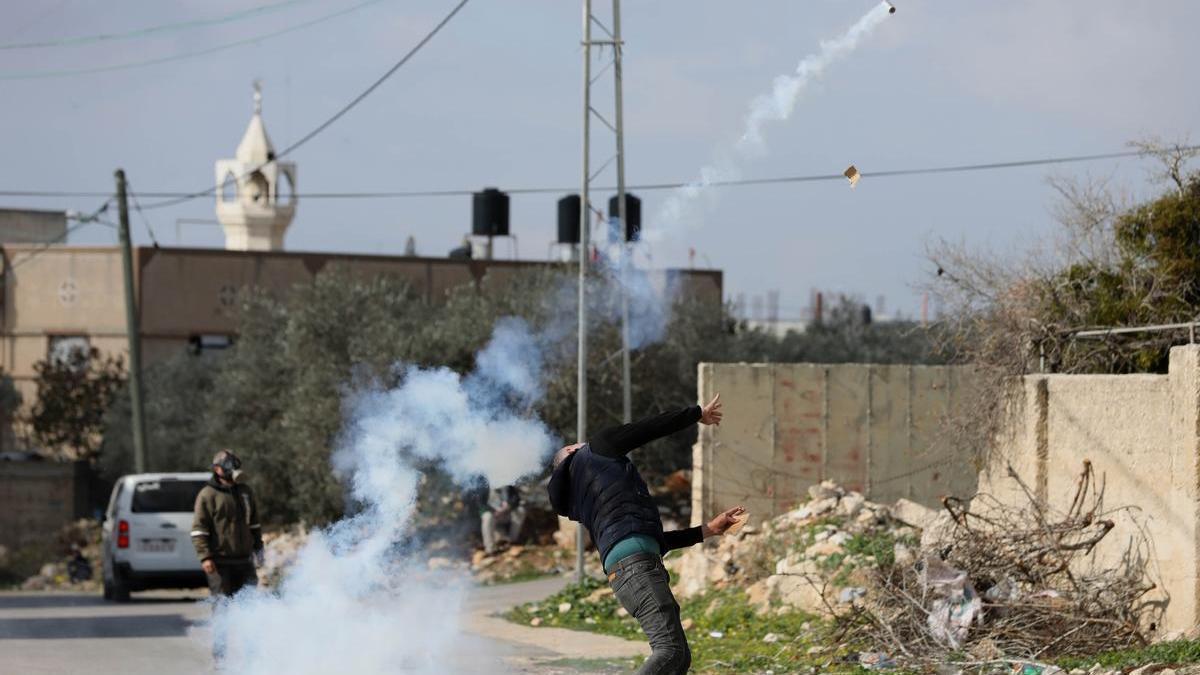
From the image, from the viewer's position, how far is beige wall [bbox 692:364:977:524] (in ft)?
72.4

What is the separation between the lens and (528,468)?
15281mm

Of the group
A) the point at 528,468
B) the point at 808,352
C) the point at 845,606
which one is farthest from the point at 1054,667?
the point at 808,352

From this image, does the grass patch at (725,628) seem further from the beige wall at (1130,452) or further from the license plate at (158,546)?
the license plate at (158,546)

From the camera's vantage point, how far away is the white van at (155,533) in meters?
22.1

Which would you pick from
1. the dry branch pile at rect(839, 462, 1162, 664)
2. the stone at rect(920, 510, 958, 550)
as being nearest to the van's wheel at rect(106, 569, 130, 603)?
the stone at rect(920, 510, 958, 550)

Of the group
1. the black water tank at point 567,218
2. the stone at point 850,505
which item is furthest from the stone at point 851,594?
the black water tank at point 567,218

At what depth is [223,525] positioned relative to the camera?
13328 millimetres

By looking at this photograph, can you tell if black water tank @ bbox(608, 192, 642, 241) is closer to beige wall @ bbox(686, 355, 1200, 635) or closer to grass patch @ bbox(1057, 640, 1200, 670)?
beige wall @ bbox(686, 355, 1200, 635)

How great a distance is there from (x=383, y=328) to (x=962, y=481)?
502 inches

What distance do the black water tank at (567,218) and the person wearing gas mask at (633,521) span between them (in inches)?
978

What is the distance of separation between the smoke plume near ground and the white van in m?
6.94

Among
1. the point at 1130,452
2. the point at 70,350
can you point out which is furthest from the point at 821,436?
the point at 70,350

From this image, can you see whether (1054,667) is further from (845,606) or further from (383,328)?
(383,328)

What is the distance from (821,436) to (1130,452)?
939 centimetres
